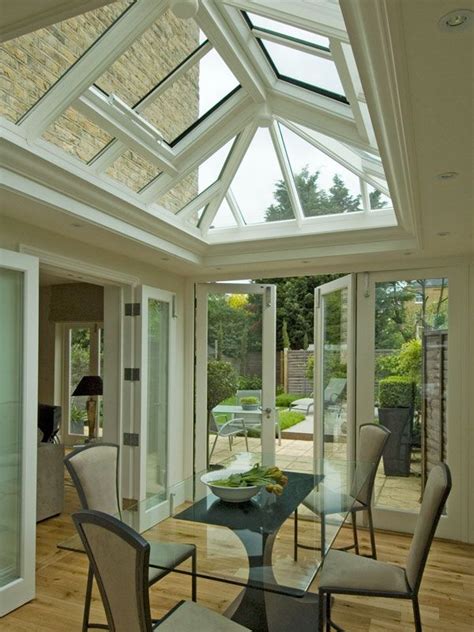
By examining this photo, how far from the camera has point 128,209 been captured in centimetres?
321

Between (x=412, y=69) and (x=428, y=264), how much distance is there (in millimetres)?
3009

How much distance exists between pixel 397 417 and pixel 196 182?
267 cm

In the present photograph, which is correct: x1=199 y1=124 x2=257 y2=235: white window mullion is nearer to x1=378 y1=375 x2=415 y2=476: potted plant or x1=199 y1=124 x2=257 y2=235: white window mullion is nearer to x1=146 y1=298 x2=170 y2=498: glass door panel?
x1=146 y1=298 x2=170 y2=498: glass door panel

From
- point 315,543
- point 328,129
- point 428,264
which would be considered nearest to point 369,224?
point 428,264

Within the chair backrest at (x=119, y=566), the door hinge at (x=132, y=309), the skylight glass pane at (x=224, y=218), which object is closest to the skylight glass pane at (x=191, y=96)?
the skylight glass pane at (x=224, y=218)

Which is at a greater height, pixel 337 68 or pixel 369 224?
pixel 337 68

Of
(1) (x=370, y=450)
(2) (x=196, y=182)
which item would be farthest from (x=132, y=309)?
(1) (x=370, y=450)

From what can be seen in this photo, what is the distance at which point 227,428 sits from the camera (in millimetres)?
5008

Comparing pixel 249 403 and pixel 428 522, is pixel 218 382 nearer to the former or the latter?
pixel 249 403

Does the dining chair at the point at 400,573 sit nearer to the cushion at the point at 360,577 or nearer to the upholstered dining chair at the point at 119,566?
the cushion at the point at 360,577

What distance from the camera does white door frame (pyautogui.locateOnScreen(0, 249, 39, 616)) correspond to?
2910 mm

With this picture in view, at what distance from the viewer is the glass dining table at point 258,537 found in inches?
78.3

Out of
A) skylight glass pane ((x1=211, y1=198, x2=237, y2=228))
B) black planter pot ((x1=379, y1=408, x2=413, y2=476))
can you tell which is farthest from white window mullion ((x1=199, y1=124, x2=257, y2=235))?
black planter pot ((x1=379, y1=408, x2=413, y2=476))

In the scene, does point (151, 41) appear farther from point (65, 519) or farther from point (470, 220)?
point (65, 519)
